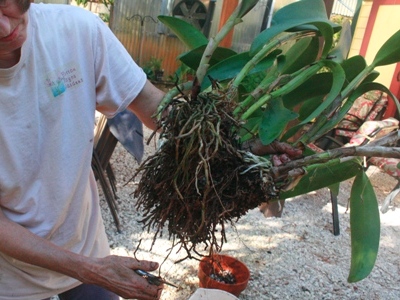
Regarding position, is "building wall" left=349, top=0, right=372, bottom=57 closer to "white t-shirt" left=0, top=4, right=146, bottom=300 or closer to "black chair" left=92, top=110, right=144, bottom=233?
"black chair" left=92, top=110, right=144, bottom=233

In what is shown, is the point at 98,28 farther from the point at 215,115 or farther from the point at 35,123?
the point at 215,115

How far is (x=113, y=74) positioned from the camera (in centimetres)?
101

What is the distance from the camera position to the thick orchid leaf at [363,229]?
106 cm

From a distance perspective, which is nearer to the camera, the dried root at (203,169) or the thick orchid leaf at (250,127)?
the dried root at (203,169)

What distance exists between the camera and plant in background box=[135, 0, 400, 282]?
0.82 metres

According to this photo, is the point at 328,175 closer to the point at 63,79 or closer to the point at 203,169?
the point at 203,169

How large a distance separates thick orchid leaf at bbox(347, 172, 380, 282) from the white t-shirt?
65cm

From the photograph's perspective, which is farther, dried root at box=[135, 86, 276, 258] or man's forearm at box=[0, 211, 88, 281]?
man's forearm at box=[0, 211, 88, 281]

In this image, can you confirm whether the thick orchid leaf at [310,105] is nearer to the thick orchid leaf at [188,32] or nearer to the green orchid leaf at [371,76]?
the green orchid leaf at [371,76]

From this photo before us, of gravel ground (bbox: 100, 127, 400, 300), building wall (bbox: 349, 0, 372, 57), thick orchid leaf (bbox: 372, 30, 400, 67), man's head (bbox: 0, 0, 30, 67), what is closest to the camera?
man's head (bbox: 0, 0, 30, 67)

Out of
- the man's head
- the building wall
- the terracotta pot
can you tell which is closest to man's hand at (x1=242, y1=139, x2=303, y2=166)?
the man's head

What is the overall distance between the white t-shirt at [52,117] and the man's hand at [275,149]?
1.11 ft

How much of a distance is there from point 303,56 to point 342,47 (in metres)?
0.11

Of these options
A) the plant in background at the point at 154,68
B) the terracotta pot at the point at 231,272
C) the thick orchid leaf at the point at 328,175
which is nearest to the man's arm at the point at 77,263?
the thick orchid leaf at the point at 328,175
